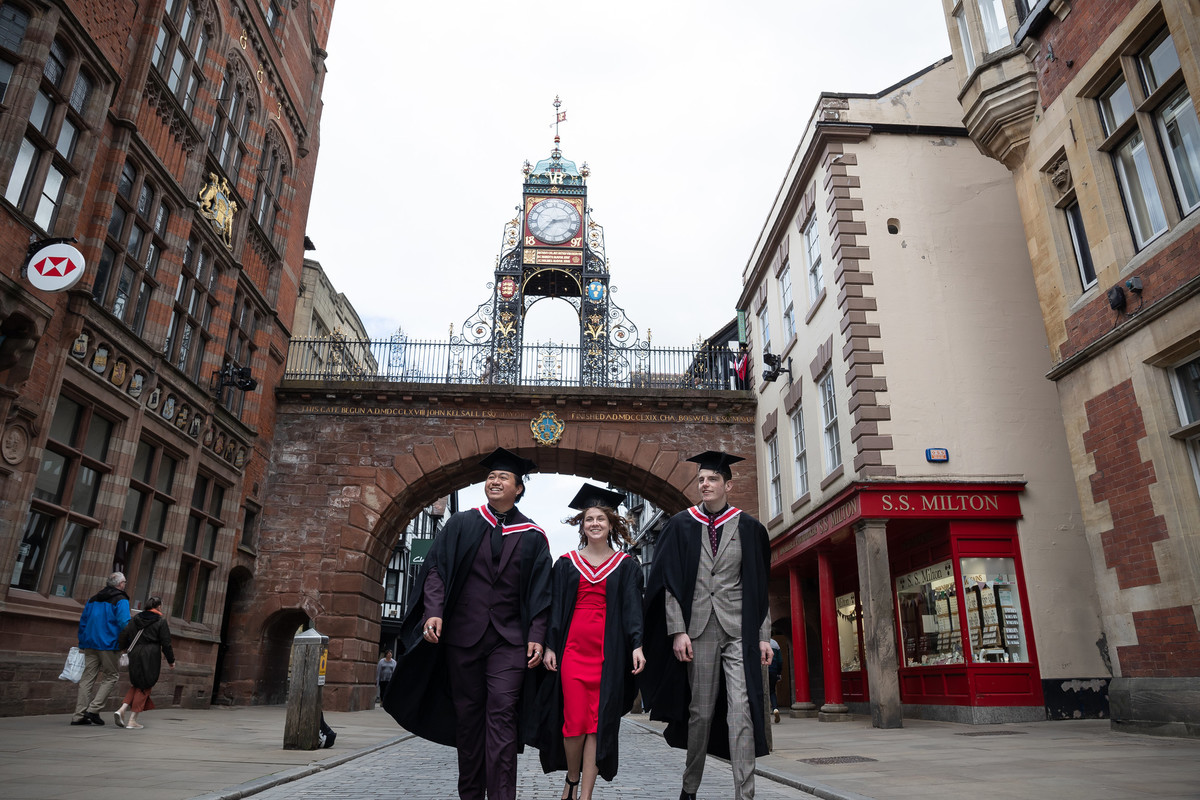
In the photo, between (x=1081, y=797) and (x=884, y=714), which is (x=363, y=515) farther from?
(x=1081, y=797)

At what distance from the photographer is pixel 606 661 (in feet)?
16.8

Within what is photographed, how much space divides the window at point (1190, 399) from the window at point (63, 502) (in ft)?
45.8

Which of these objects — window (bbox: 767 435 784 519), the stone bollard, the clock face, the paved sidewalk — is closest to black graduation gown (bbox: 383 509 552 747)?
the paved sidewalk

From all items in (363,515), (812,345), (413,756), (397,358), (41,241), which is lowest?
(413,756)

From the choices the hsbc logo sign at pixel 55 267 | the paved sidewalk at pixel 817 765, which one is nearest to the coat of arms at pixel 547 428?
the paved sidewalk at pixel 817 765

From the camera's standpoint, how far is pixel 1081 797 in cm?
510

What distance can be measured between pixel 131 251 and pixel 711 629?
12.6 metres

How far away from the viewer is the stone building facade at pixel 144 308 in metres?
10.4

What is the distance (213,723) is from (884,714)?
9.99 meters

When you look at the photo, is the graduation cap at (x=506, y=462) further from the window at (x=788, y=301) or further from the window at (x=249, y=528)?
the window at (x=249, y=528)

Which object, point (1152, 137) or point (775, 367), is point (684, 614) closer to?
point (1152, 137)

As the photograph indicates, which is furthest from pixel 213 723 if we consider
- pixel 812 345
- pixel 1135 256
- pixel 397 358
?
pixel 1135 256

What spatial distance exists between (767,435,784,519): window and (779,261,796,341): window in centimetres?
256

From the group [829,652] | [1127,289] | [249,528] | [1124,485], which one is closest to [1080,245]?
[1127,289]
